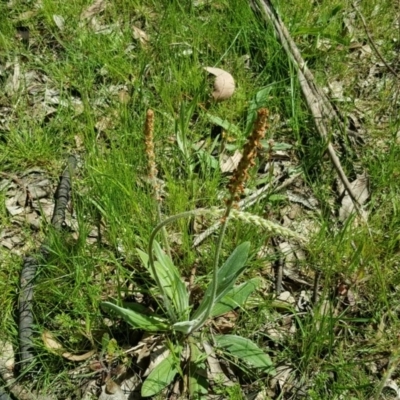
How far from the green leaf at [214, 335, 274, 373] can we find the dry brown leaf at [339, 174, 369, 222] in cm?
73

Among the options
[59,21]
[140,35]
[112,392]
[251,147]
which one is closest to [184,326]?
[112,392]

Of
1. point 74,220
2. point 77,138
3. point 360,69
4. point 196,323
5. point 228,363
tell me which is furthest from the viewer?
point 360,69

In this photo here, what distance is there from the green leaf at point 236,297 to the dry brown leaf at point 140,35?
1.49 m

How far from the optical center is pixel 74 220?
91.7 inches

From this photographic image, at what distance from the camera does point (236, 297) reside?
1.93m

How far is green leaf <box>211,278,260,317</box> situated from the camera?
1916 millimetres

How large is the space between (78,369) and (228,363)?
518 millimetres

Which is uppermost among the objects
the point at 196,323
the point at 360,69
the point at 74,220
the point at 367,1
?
the point at 367,1

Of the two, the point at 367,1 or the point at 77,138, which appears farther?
the point at 367,1

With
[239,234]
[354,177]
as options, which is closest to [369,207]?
[354,177]

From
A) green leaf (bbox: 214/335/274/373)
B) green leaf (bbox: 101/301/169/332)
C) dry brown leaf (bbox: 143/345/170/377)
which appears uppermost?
green leaf (bbox: 214/335/274/373)

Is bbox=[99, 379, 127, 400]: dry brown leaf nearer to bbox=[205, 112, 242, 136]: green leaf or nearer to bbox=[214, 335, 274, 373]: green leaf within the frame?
bbox=[214, 335, 274, 373]: green leaf

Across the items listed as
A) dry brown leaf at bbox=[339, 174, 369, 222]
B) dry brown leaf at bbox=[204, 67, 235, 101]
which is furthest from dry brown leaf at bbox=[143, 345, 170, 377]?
dry brown leaf at bbox=[204, 67, 235, 101]

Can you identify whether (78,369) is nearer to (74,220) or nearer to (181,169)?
(74,220)
